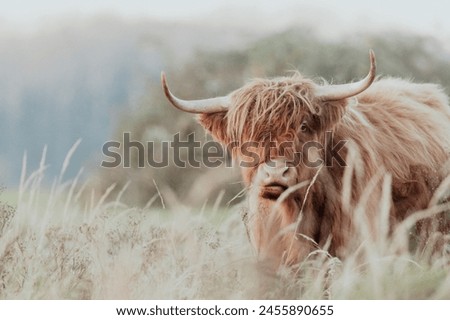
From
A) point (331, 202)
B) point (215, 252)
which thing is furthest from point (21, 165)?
point (331, 202)

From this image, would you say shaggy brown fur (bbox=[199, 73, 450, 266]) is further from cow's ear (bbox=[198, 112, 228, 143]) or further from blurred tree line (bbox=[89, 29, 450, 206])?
blurred tree line (bbox=[89, 29, 450, 206])

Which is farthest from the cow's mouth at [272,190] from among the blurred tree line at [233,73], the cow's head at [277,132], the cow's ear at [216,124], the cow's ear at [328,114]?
the blurred tree line at [233,73]

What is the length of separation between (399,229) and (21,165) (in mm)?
2637

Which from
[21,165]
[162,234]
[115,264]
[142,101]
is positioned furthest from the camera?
[142,101]

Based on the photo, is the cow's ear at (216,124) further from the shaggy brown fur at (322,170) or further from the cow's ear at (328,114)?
the cow's ear at (328,114)

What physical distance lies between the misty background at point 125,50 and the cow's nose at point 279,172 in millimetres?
648

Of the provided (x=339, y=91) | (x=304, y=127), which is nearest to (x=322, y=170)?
(x=304, y=127)

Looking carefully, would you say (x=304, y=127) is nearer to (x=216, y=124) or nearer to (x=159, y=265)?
(x=216, y=124)

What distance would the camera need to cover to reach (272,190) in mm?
5547

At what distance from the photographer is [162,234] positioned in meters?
5.71

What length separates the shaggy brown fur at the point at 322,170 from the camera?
5.79 m

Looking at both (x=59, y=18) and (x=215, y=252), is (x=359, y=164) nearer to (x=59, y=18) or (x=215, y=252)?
(x=215, y=252)
